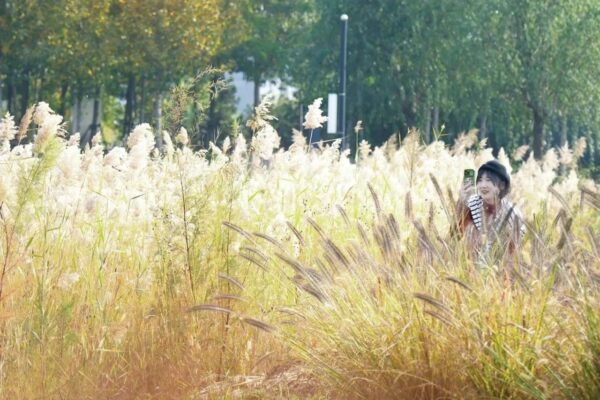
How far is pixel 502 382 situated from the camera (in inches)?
188

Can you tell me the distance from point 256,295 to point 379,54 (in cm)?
3666

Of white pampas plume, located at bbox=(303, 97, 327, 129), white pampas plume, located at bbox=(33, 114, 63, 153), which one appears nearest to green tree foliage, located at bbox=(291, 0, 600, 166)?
white pampas plume, located at bbox=(303, 97, 327, 129)

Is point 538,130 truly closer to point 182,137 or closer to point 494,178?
point 494,178

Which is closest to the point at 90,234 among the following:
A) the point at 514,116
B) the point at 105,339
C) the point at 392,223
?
the point at 105,339

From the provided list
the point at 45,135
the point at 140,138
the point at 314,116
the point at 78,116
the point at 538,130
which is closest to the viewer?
the point at 45,135

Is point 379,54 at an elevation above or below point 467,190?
above

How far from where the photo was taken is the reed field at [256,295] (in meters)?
4.79

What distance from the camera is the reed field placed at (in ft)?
15.7

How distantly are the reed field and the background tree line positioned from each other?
22429 mm

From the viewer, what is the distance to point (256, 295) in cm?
658

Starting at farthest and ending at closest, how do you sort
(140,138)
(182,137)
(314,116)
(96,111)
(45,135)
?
(96,111)
(314,116)
(140,138)
(182,137)
(45,135)

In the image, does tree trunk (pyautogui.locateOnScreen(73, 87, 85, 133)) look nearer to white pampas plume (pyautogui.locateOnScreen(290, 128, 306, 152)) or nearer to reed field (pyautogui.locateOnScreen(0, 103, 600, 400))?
white pampas plume (pyautogui.locateOnScreen(290, 128, 306, 152))

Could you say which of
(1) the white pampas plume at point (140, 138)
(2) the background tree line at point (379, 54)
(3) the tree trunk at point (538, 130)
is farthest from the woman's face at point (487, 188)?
(3) the tree trunk at point (538, 130)

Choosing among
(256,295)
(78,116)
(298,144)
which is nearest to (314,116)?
(298,144)
